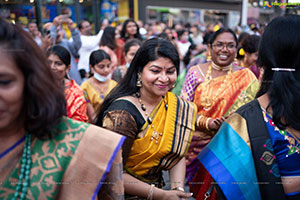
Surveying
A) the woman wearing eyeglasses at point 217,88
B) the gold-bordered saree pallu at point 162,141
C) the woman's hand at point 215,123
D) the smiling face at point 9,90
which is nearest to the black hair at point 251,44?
the woman wearing eyeglasses at point 217,88

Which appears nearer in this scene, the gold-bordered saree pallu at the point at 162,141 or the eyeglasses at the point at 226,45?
the gold-bordered saree pallu at the point at 162,141

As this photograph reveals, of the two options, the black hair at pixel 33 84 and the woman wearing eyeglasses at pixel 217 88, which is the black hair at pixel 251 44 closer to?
the woman wearing eyeglasses at pixel 217 88

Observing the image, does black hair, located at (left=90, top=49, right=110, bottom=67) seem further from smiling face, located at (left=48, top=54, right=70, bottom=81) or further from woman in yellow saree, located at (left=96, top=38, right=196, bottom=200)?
woman in yellow saree, located at (left=96, top=38, right=196, bottom=200)

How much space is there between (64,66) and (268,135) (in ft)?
7.61

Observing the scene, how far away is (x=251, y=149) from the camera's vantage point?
1.61 meters

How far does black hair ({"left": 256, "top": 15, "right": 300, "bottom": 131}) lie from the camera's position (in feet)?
4.95

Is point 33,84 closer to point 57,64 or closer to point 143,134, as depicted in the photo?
point 143,134

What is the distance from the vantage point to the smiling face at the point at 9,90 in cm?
105

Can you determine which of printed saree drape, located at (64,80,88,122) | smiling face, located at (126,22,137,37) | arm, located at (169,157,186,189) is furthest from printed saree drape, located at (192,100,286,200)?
smiling face, located at (126,22,137,37)

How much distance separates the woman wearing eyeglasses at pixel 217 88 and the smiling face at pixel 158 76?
1.06 m

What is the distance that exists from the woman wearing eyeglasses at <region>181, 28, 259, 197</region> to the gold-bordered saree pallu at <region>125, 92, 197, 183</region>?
2.77ft

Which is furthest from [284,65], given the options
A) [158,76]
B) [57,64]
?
[57,64]

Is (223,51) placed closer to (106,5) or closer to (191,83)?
(191,83)

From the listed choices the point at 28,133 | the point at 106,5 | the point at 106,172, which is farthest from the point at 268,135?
the point at 106,5
